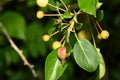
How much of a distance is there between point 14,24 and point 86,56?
6.04 ft

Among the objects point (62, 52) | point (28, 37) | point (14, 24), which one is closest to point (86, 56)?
point (62, 52)

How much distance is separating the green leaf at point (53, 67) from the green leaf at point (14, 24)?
5.42 ft

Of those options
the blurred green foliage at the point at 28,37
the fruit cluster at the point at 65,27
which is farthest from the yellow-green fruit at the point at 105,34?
the blurred green foliage at the point at 28,37

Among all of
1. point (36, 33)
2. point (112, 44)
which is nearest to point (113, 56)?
point (112, 44)

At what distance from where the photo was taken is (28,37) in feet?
11.0

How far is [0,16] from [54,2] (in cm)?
183

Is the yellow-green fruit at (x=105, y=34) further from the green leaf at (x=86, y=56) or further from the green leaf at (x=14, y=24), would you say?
the green leaf at (x=14, y=24)

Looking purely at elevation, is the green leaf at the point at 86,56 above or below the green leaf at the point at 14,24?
above

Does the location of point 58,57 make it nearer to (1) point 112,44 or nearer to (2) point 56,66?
(2) point 56,66

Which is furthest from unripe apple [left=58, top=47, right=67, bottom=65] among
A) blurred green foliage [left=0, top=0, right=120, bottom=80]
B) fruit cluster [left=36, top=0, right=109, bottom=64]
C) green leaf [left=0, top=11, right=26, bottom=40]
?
green leaf [left=0, top=11, right=26, bottom=40]

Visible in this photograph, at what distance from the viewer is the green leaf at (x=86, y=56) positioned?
4.47 feet

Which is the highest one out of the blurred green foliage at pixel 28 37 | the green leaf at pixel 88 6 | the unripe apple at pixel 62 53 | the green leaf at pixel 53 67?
the green leaf at pixel 88 6

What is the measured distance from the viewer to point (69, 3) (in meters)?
1.47

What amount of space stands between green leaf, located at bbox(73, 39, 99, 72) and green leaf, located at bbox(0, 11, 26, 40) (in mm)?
1700
